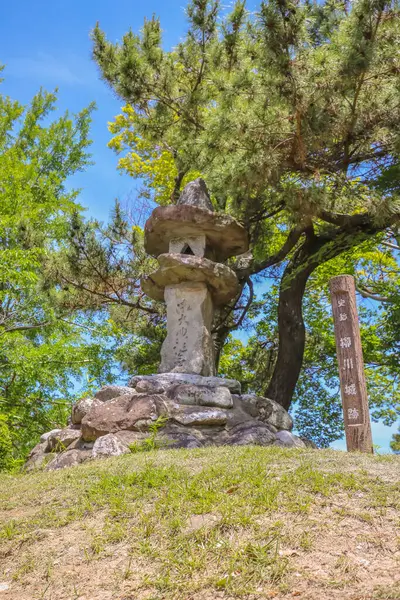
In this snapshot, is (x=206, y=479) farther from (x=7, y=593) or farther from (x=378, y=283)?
(x=378, y=283)

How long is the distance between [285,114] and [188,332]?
305 centimetres

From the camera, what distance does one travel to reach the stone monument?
610 centimetres

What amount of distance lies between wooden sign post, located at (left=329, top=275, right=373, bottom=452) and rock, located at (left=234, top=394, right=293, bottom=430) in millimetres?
1683

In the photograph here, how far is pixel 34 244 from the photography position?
32.5 feet

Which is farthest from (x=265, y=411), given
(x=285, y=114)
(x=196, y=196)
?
(x=285, y=114)

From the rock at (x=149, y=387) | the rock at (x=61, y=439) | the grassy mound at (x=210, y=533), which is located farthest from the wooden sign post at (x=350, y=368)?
the rock at (x=61, y=439)

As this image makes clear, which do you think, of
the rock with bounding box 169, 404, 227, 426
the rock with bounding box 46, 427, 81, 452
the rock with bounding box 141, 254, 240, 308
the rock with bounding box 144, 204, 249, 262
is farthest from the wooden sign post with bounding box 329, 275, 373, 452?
the rock with bounding box 46, 427, 81, 452

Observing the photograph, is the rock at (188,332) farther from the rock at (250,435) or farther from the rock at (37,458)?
the rock at (37,458)

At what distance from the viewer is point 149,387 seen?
674cm

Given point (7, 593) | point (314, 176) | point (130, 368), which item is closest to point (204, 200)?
point (314, 176)

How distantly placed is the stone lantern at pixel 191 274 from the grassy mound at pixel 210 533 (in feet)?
10.5

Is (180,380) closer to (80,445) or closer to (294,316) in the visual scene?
(80,445)

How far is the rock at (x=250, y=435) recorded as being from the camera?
605 cm

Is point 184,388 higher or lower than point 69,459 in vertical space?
higher
